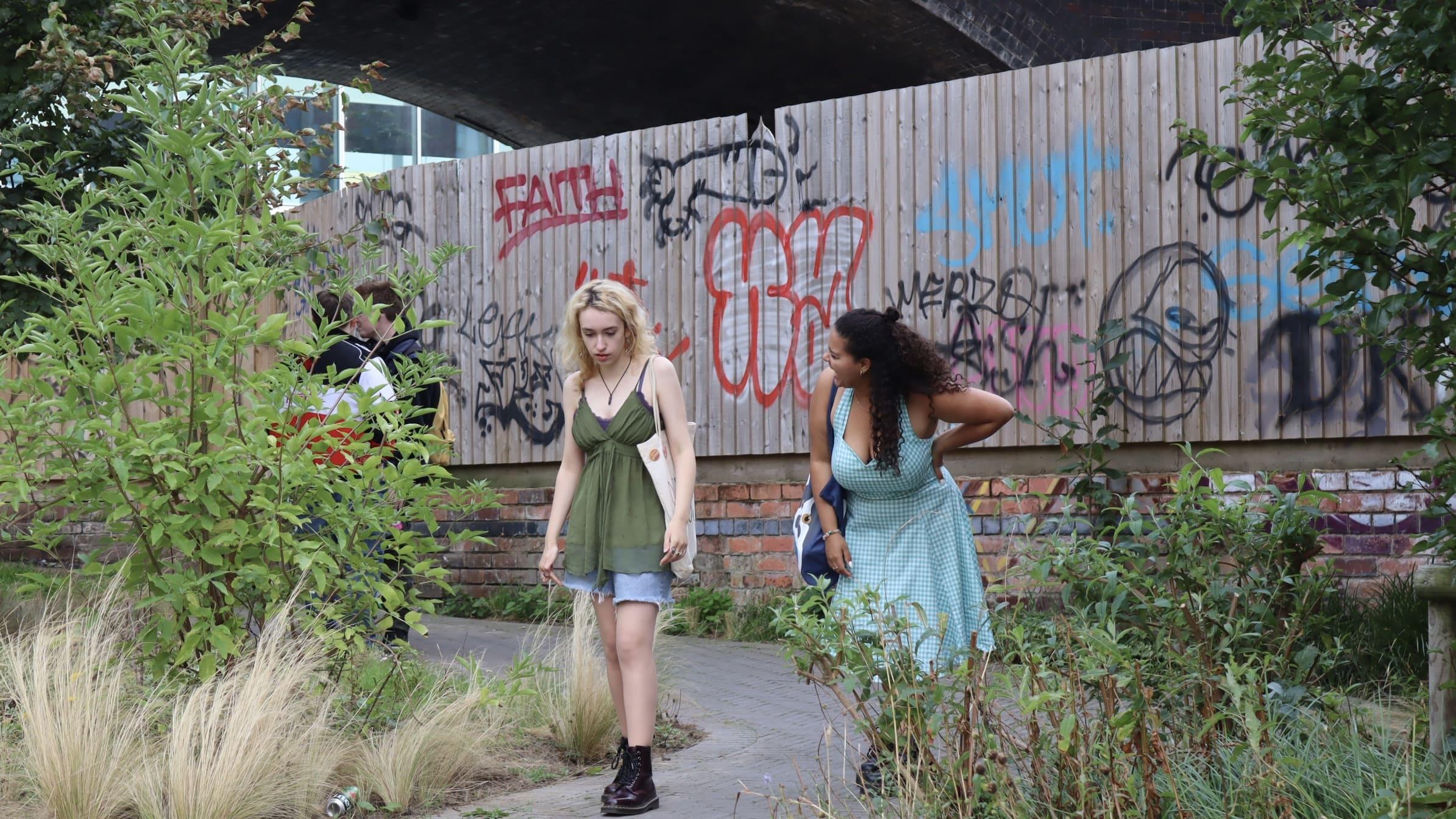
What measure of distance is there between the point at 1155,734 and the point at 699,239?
6121mm

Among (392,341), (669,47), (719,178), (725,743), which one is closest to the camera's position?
(725,743)

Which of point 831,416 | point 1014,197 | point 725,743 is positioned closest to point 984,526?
point 1014,197

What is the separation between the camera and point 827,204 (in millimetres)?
8594

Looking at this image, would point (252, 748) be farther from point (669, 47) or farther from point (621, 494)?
point (669, 47)

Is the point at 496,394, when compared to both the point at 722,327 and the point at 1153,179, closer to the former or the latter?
the point at 722,327

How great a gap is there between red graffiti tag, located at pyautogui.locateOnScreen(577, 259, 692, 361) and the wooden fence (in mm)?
21

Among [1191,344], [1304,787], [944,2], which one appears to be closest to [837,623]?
[1304,787]

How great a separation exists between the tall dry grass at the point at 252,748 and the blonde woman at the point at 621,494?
3.01 feet

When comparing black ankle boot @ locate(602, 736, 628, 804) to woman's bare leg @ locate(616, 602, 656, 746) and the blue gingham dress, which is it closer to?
woman's bare leg @ locate(616, 602, 656, 746)

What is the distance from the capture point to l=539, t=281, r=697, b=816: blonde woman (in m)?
4.96

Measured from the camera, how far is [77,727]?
15.0 feet

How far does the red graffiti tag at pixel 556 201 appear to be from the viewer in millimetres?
9688

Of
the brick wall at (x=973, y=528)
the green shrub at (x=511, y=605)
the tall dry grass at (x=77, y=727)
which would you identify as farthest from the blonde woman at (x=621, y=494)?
the green shrub at (x=511, y=605)

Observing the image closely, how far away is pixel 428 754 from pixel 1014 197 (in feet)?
14.3
